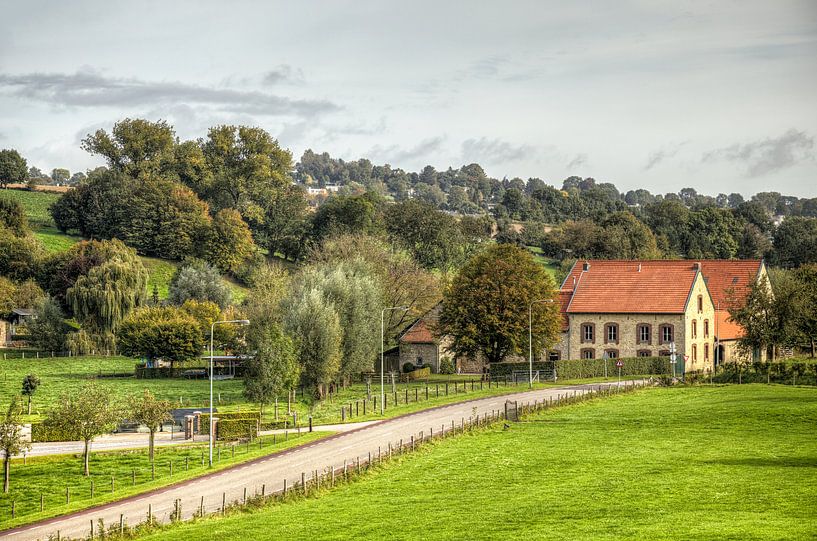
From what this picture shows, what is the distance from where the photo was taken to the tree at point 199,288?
131000mm

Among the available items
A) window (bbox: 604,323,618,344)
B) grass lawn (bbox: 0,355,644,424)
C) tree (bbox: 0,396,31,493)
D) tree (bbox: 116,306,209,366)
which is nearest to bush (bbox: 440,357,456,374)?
grass lawn (bbox: 0,355,644,424)

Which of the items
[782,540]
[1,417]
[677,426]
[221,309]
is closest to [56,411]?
[1,417]

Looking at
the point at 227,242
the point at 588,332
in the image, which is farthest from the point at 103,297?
the point at 588,332

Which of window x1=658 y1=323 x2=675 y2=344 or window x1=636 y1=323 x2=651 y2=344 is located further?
window x1=636 y1=323 x2=651 y2=344

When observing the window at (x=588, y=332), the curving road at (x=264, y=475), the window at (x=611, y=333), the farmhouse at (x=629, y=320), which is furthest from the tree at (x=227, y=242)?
the curving road at (x=264, y=475)

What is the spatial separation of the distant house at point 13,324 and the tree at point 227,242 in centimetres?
2888

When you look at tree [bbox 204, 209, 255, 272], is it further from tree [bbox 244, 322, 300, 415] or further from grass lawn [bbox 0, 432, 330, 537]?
grass lawn [bbox 0, 432, 330, 537]

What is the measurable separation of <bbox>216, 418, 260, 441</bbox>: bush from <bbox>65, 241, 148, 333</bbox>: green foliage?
60441 mm

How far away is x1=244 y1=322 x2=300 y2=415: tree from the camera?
7412 centimetres

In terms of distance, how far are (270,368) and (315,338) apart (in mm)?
8798

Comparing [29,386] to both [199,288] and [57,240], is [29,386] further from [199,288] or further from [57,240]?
[57,240]

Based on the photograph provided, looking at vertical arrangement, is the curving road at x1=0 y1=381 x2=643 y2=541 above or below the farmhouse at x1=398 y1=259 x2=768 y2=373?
below

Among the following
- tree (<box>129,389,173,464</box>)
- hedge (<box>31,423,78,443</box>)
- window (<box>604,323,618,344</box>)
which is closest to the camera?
tree (<box>129,389,173,464</box>)

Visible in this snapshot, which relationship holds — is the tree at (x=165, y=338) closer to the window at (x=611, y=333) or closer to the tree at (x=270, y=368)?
the tree at (x=270, y=368)
